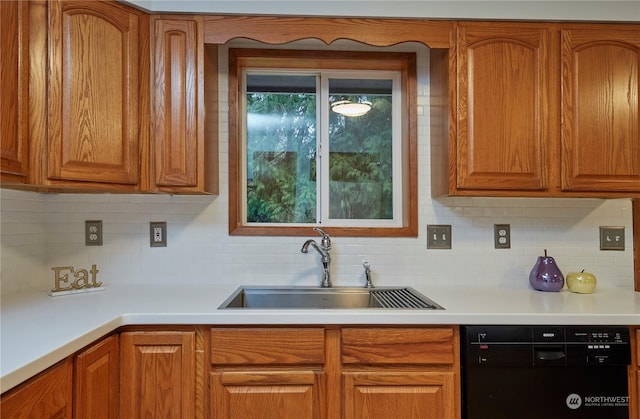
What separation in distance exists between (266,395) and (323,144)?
4.14 ft

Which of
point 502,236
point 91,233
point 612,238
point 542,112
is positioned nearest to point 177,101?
point 91,233

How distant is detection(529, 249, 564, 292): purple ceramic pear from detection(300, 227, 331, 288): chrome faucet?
992mm

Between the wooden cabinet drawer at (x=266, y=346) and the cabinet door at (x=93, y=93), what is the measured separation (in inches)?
31.3

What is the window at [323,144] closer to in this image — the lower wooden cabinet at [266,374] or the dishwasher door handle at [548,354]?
the lower wooden cabinet at [266,374]

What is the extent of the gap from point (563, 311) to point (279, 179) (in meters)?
1.41

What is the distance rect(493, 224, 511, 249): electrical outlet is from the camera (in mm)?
1994

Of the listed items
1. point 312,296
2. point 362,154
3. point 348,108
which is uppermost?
→ point 348,108

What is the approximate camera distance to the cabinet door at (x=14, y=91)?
126cm

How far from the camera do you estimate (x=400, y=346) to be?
137 centimetres

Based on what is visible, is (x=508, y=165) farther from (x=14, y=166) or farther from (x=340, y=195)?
(x=14, y=166)

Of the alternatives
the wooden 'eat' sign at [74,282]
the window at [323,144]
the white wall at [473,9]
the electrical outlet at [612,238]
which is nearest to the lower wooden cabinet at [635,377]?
the electrical outlet at [612,238]

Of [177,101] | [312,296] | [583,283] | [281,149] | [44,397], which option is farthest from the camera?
[281,149]

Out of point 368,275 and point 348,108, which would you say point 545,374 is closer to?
point 368,275

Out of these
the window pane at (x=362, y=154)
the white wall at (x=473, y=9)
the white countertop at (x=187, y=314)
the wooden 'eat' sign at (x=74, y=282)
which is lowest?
the white countertop at (x=187, y=314)
